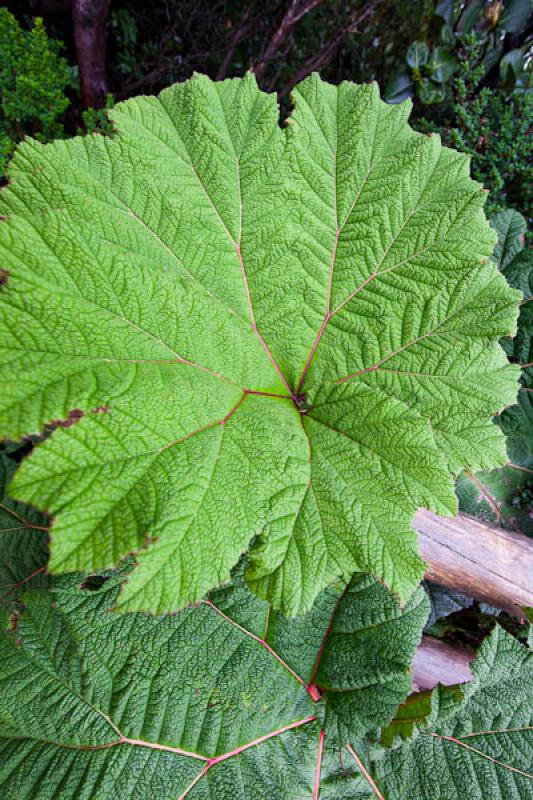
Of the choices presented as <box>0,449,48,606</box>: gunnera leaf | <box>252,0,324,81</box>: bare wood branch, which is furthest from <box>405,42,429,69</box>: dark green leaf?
<box>0,449,48,606</box>: gunnera leaf

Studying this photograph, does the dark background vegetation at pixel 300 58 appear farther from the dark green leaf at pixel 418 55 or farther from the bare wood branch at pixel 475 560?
the bare wood branch at pixel 475 560

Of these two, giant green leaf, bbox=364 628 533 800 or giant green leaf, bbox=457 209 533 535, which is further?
giant green leaf, bbox=457 209 533 535

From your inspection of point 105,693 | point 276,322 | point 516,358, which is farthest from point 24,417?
point 516,358

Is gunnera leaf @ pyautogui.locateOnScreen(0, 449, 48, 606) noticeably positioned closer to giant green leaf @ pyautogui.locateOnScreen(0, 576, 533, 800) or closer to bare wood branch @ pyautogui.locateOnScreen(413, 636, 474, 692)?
giant green leaf @ pyautogui.locateOnScreen(0, 576, 533, 800)

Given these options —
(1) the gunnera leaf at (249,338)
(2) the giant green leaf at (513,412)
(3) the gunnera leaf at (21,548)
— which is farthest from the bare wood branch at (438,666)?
(3) the gunnera leaf at (21,548)

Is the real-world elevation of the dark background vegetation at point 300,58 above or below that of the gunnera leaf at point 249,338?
above

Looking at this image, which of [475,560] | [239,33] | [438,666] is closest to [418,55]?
[239,33]

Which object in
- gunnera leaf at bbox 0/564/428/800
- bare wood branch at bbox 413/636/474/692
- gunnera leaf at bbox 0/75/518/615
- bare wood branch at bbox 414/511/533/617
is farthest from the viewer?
bare wood branch at bbox 413/636/474/692
